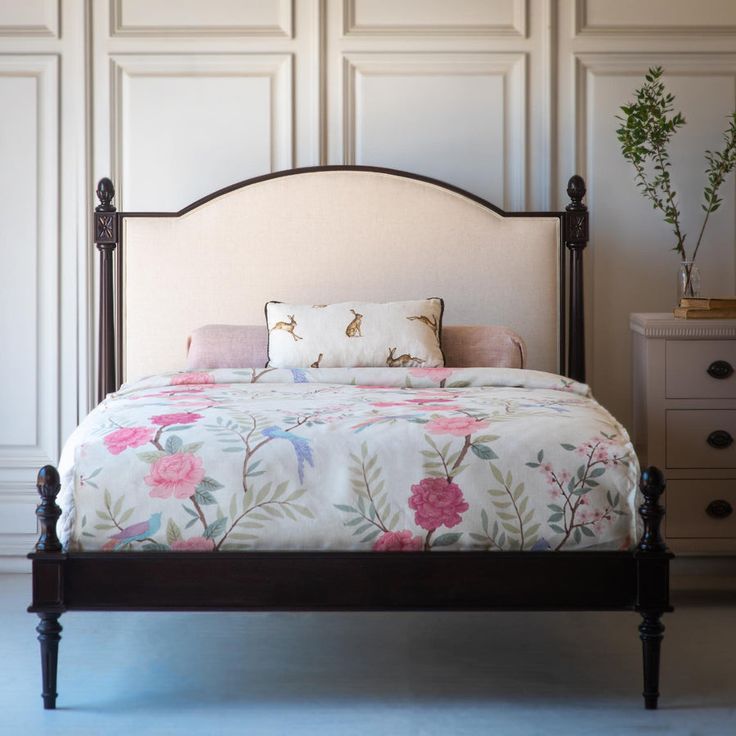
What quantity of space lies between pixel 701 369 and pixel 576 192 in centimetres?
75

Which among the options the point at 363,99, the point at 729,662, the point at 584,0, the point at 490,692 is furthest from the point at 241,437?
the point at 584,0

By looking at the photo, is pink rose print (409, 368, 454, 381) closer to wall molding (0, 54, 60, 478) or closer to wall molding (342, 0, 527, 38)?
wall molding (342, 0, 527, 38)

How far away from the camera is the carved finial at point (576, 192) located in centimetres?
362

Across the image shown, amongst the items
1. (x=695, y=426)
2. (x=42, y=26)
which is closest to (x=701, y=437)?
(x=695, y=426)

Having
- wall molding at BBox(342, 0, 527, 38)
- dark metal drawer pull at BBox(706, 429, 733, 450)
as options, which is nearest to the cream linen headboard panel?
wall molding at BBox(342, 0, 527, 38)

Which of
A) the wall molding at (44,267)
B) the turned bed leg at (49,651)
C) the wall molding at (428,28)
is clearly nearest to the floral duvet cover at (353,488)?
the turned bed leg at (49,651)

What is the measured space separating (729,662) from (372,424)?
3.70 ft

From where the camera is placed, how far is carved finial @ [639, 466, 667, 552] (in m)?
2.15

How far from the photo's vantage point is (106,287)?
367 centimetres

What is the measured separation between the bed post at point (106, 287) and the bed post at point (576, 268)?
1.57m

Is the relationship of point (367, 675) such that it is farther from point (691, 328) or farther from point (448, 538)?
point (691, 328)

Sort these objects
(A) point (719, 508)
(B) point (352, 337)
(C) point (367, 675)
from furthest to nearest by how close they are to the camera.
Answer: (A) point (719, 508) → (B) point (352, 337) → (C) point (367, 675)

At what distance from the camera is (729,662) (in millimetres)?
2613

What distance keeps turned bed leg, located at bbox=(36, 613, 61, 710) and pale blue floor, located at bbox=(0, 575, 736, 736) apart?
35mm
